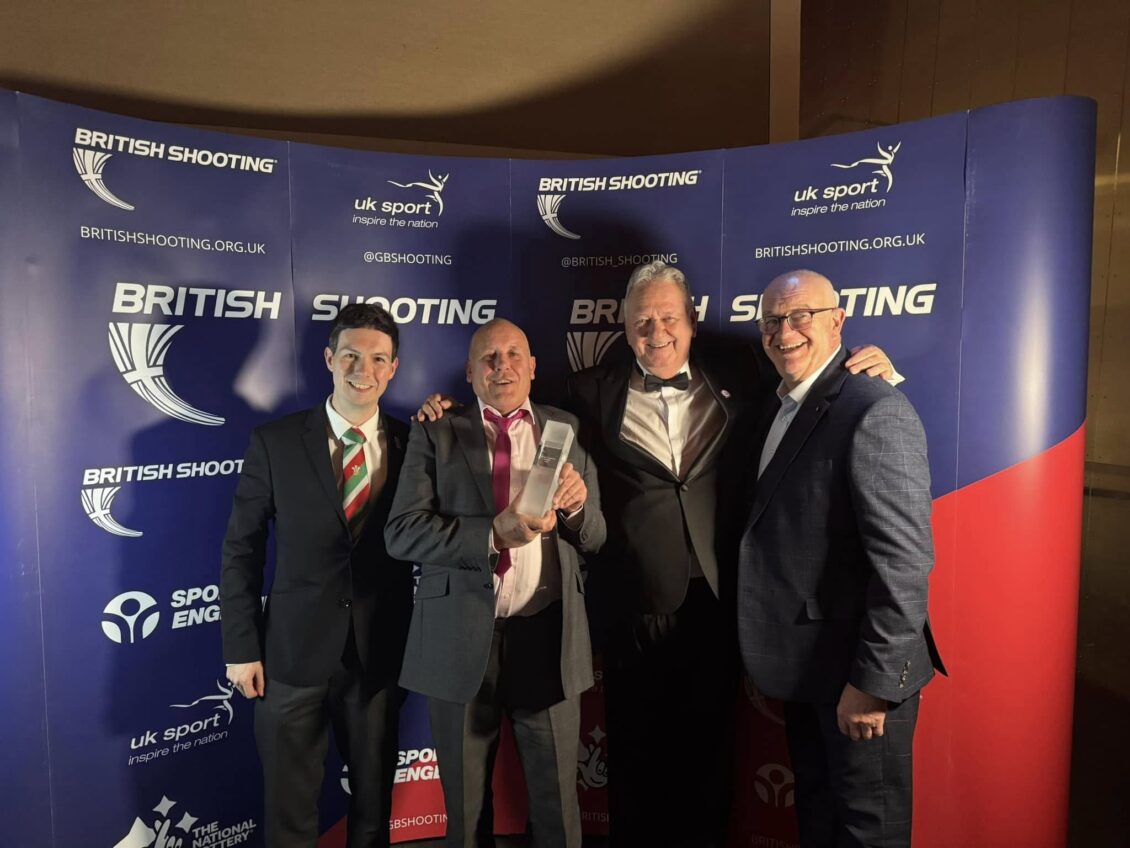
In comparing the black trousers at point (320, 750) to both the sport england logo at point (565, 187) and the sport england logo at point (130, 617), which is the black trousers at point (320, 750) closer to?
the sport england logo at point (130, 617)

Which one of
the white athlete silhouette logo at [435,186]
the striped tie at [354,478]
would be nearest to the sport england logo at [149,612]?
the striped tie at [354,478]

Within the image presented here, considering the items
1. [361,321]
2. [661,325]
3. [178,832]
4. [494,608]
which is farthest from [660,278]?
[178,832]

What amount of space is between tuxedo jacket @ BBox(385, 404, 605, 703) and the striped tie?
1.06ft

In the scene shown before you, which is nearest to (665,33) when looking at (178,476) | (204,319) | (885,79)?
(885,79)

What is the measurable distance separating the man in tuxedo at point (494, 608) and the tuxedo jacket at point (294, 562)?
0.33 metres

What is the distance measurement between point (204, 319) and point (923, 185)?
298 centimetres

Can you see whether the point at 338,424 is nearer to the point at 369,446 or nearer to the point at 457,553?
the point at 369,446

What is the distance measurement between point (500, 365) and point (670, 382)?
681mm

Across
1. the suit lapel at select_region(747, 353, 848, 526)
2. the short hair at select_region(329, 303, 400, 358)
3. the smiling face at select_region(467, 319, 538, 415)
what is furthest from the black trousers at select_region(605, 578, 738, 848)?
the short hair at select_region(329, 303, 400, 358)

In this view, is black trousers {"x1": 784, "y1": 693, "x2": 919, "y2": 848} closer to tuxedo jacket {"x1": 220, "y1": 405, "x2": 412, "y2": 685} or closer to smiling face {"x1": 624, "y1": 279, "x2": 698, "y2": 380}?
smiling face {"x1": 624, "y1": 279, "x2": 698, "y2": 380}

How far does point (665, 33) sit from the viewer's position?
14.0ft

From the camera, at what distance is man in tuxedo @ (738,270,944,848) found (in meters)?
2.09

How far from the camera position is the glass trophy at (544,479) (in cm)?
228

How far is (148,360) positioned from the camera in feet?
8.98
